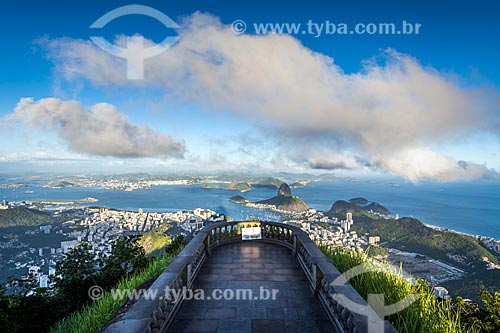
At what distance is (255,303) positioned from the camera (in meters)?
4.75

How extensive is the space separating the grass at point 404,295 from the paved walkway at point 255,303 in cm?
115

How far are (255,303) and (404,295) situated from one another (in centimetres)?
291

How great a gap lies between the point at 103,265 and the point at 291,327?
8113mm

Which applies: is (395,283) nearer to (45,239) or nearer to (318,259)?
(318,259)

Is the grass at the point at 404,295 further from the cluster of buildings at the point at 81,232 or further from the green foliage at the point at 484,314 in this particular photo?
the cluster of buildings at the point at 81,232

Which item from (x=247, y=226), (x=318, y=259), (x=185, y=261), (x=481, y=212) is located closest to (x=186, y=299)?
(x=185, y=261)

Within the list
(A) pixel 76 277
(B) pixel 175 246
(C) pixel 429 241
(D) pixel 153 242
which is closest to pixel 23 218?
(D) pixel 153 242

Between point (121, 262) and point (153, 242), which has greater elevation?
point (121, 262)

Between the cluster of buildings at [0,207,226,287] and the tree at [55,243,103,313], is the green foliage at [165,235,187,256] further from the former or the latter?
the cluster of buildings at [0,207,226,287]

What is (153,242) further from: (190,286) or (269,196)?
(269,196)

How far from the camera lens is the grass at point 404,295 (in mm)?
3572

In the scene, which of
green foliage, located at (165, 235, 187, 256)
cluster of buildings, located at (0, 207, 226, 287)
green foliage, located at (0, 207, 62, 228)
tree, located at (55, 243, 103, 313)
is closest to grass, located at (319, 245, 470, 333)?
green foliage, located at (165, 235, 187, 256)

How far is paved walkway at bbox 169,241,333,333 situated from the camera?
3971mm

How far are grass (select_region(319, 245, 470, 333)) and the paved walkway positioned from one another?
1148mm
